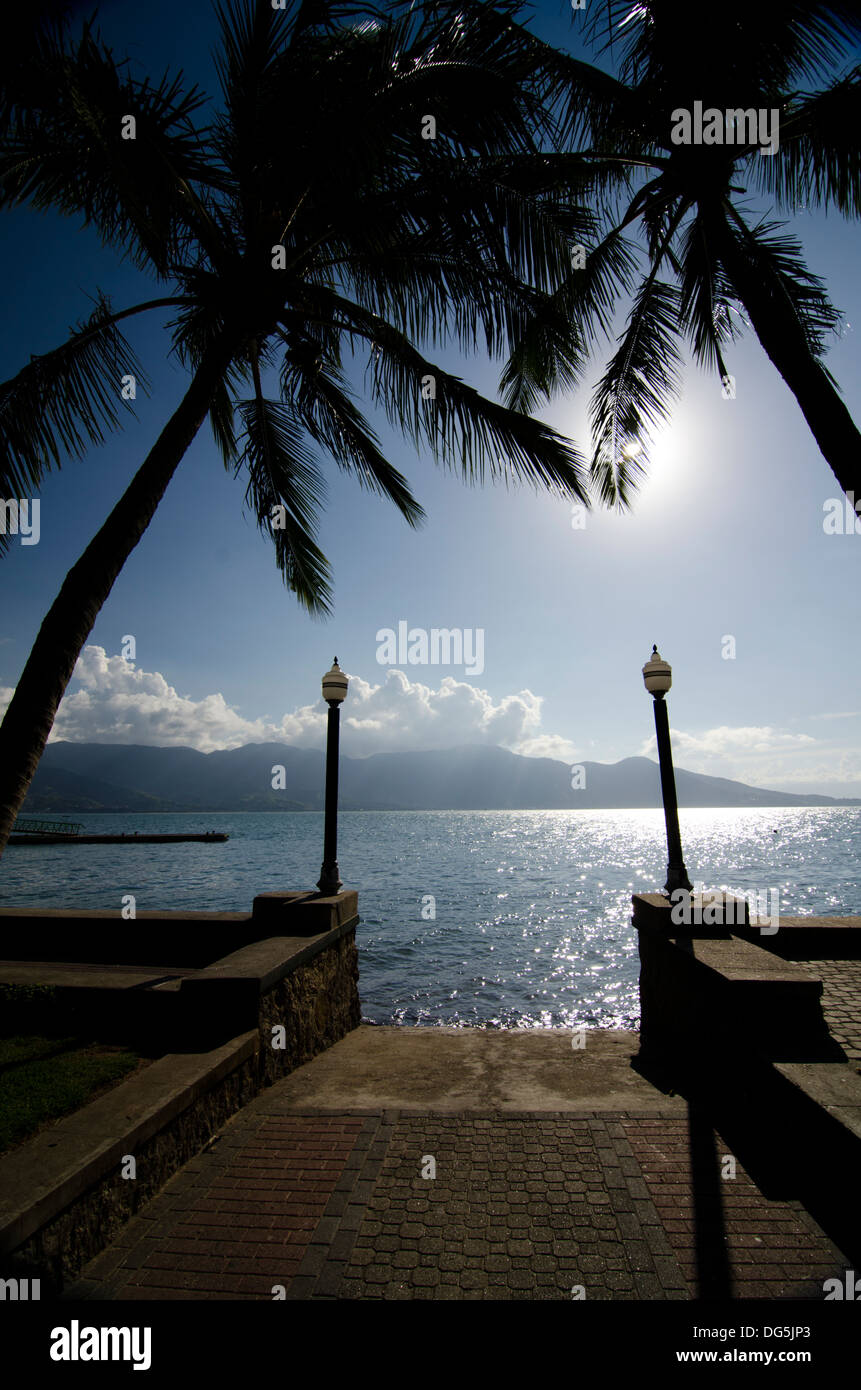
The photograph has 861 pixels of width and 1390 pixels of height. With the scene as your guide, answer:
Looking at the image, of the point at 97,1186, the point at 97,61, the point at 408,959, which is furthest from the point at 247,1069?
the point at 408,959

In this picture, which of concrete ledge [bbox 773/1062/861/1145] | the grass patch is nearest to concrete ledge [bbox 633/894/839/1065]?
concrete ledge [bbox 773/1062/861/1145]

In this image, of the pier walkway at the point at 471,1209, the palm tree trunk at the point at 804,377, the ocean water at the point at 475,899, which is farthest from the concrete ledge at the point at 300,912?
the palm tree trunk at the point at 804,377

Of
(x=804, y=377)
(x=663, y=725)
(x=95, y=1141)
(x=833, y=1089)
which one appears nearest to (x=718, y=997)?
(x=833, y=1089)

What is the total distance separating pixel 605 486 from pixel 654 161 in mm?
3217

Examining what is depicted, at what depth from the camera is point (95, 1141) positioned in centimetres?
334

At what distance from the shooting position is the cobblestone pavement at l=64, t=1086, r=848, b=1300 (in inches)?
116

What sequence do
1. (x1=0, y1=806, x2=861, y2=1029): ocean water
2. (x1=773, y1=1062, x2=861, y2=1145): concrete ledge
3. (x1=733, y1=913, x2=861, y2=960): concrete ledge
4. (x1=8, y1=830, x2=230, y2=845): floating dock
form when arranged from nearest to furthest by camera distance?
1. (x1=773, y1=1062, x2=861, y2=1145): concrete ledge
2. (x1=733, y1=913, x2=861, y2=960): concrete ledge
3. (x1=0, y1=806, x2=861, y2=1029): ocean water
4. (x1=8, y1=830, x2=230, y2=845): floating dock

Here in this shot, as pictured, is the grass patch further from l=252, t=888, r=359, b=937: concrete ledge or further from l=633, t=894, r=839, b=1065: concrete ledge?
l=633, t=894, r=839, b=1065: concrete ledge

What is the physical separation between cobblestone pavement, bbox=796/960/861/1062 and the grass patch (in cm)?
588

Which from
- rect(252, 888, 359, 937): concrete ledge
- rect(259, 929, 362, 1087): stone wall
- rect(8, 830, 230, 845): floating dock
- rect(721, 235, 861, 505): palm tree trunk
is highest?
rect(721, 235, 861, 505): palm tree trunk

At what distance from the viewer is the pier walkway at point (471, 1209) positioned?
2.96 m

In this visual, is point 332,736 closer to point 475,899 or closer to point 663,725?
point 663,725
